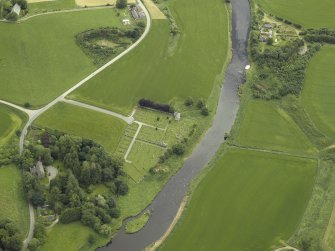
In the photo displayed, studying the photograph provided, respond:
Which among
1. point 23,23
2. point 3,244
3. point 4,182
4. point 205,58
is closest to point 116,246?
point 3,244

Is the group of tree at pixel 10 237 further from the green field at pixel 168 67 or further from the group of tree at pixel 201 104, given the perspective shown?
the group of tree at pixel 201 104

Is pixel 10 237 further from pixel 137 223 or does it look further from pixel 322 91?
pixel 322 91

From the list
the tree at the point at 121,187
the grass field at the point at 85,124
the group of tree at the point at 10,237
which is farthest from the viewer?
the grass field at the point at 85,124

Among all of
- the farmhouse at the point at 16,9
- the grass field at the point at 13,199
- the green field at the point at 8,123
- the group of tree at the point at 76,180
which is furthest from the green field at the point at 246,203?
the farmhouse at the point at 16,9

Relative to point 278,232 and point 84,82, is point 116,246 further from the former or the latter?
point 84,82

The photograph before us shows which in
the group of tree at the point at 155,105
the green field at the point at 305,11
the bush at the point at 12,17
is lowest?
the group of tree at the point at 155,105

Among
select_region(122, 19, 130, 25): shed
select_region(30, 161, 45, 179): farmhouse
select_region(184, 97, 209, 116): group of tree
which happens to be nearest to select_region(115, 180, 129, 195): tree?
select_region(30, 161, 45, 179): farmhouse

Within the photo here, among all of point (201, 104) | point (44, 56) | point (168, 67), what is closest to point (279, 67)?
point (201, 104)
